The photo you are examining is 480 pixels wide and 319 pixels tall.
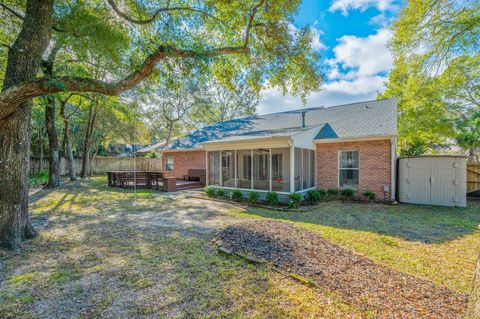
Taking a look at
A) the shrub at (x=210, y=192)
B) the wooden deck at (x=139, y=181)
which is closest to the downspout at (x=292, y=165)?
the shrub at (x=210, y=192)

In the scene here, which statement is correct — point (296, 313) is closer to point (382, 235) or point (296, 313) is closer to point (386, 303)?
point (386, 303)

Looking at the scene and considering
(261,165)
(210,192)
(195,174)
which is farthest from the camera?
(195,174)

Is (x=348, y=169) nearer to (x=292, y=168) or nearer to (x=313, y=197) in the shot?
(x=313, y=197)

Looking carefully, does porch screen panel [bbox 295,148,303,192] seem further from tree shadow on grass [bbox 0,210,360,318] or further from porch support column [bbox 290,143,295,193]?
tree shadow on grass [bbox 0,210,360,318]

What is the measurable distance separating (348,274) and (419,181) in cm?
874

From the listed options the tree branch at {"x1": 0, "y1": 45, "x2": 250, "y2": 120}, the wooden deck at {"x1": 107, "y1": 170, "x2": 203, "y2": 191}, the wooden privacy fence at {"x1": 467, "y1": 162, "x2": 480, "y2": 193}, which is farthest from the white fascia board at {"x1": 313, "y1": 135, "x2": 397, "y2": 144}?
the wooden deck at {"x1": 107, "y1": 170, "x2": 203, "y2": 191}

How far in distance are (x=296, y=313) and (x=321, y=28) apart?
9607 mm

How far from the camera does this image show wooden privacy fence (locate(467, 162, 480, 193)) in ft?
36.0

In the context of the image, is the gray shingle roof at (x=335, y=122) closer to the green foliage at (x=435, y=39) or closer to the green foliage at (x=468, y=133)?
the green foliage at (x=435, y=39)

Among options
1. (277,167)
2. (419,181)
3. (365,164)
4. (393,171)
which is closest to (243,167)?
(277,167)

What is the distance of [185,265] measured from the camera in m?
4.05

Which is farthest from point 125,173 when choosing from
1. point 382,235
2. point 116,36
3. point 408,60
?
point 408,60

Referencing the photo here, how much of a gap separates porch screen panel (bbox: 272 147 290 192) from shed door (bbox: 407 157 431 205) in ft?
17.4

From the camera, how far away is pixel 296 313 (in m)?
2.73
